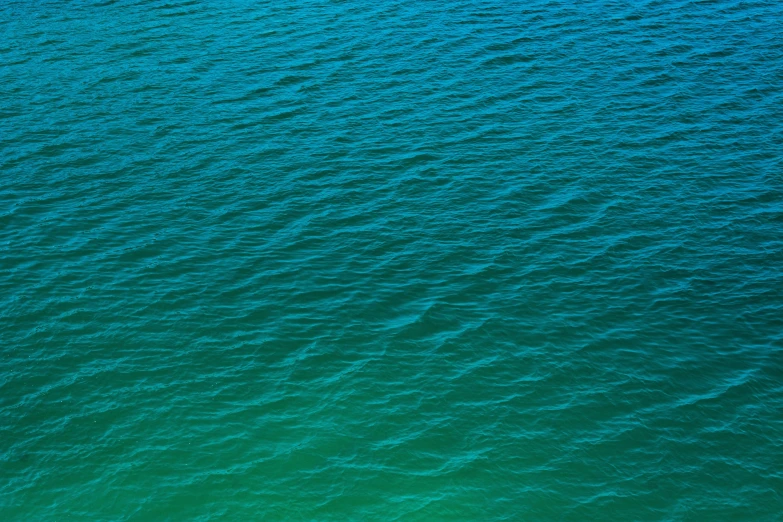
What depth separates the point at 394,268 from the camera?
63.1 meters

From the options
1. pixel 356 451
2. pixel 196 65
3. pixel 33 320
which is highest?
pixel 196 65

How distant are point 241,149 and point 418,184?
14.6 meters

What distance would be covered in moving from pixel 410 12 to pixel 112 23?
2959 centimetres

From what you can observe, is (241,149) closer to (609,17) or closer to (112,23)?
(112,23)

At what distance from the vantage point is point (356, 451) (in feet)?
165

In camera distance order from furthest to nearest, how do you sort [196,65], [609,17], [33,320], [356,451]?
[609,17], [196,65], [33,320], [356,451]

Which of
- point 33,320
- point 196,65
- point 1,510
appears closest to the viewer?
point 1,510

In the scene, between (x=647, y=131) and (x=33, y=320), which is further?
(x=647, y=131)

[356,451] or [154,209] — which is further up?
[154,209]

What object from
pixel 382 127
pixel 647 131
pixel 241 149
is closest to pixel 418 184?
pixel 382 127

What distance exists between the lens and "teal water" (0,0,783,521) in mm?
49500

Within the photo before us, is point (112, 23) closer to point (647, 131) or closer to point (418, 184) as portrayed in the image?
point (418, 184)

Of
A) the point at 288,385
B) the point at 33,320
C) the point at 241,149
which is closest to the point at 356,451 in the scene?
the point at 288,385

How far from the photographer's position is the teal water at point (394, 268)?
49500 millimetres
